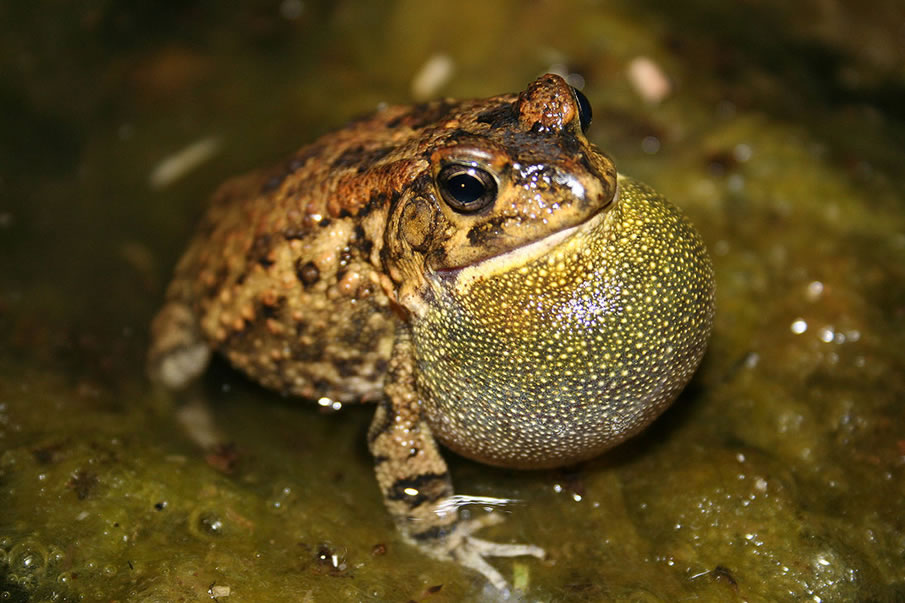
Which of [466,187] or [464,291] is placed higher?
[466,187]

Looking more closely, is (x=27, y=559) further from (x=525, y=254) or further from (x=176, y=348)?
(x=525, y=254)

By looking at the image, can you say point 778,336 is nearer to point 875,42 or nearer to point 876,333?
point 876,333

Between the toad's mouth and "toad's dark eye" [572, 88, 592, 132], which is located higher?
A: "toad's dark eye" [572, 88, 592, 132]

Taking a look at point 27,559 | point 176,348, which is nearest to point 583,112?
point 176,348

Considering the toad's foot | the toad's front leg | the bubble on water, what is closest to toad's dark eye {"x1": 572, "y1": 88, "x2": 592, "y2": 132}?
the toad's front leg

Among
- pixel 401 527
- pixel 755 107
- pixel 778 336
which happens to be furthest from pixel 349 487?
pixel 755 107

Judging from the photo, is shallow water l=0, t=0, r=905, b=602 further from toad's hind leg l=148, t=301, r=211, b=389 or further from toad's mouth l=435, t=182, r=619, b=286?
toad's mouth l=435, t=182, r=619, b=286
